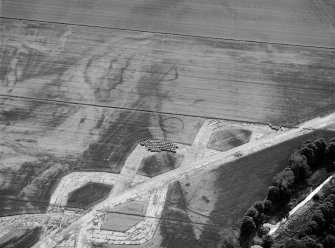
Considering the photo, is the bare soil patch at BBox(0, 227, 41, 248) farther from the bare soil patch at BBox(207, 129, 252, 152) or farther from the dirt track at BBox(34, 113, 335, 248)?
the bare soil patch at BBox(207, 129, 252, 152)

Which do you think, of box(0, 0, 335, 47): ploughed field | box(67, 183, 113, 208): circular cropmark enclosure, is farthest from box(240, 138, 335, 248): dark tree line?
box(0, 0, 335, 47): ploughed field

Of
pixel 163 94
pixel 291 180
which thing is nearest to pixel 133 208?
pixel 291 180

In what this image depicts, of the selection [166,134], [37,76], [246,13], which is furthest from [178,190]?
[246,13]

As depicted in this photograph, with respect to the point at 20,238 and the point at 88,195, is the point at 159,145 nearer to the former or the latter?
the point at 88,195

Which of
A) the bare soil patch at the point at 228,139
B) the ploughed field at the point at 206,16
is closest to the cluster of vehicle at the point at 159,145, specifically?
the bare soil patch at the point at 228,139

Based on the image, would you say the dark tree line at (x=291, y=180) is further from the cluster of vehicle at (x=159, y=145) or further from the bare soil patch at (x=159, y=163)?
the cluster of vehicle at (x=159, y=145)
